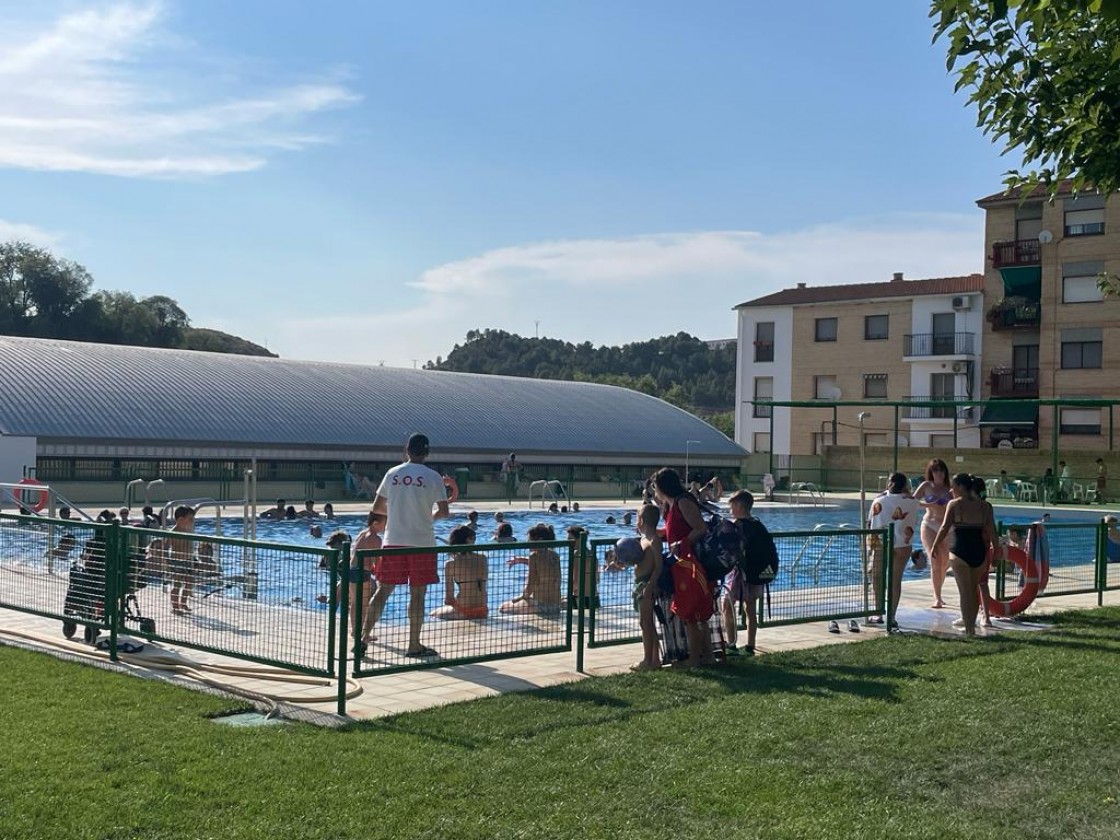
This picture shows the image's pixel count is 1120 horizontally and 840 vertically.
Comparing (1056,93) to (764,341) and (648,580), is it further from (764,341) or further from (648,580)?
(764,341)

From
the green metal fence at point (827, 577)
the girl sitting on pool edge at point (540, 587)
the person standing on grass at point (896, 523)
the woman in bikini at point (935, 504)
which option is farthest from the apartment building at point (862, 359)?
the girl sitting on pool edge at point (540, 587)

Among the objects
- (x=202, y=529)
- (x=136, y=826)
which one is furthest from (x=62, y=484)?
(x=136, y=826)

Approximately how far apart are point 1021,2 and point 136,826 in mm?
6257

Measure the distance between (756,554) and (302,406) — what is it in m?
38.1

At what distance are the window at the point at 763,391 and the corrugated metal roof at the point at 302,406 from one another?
6.23m

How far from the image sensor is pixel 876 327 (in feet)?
201

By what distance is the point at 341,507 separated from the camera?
35.1 m

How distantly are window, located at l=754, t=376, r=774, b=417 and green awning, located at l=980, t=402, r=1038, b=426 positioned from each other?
14.0m

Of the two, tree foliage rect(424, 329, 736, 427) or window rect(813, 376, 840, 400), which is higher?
tree foliage rect(424, 329, 736, 427)

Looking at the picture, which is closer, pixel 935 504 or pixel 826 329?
pixel 935 504

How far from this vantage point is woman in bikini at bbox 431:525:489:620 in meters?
8.91

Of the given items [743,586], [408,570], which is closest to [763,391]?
[743,586]

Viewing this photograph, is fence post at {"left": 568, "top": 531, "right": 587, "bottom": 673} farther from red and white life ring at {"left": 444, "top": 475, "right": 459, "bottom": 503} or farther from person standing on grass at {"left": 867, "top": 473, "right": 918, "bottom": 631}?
person standing on grass at {"left": 867, "top": 473, "right": 918, "bottom": 631}

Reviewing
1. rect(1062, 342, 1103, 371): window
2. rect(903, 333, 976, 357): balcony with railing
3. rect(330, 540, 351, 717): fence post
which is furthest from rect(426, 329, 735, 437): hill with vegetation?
rect(330, 540, 351, 717): fence post
